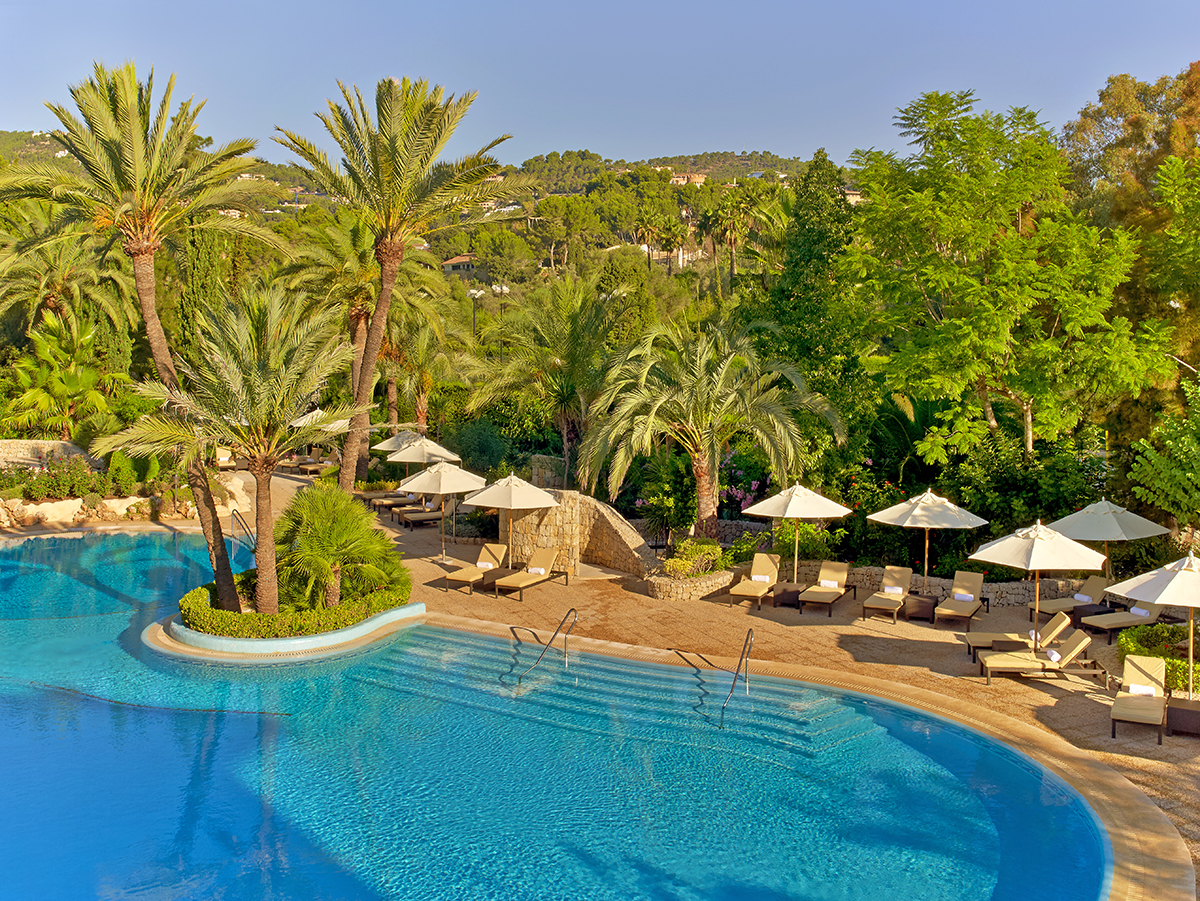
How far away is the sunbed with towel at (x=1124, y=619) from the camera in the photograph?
13.6 m

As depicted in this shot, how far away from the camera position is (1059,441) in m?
17.6

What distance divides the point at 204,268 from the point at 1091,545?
29.7 metres

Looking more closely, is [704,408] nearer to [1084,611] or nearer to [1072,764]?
[1084,611]

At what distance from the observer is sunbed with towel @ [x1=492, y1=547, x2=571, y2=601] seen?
55.3 ft

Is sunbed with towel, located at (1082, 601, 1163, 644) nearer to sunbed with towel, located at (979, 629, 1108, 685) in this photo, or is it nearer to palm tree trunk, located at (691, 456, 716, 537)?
sunbed with towel, located at (979, 629, 1108, 685)

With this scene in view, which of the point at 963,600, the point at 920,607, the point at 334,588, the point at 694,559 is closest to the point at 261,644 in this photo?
the point at 334,588

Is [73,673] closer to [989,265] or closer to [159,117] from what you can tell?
[159,117]

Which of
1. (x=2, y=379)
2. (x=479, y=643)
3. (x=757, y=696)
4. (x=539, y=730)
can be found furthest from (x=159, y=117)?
(x=2, y=379)

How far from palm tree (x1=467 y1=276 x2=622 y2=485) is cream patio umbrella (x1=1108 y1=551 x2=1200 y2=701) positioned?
45.0 feet

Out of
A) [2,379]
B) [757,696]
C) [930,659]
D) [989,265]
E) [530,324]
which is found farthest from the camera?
[2,379]

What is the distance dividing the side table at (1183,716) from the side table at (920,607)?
467cm

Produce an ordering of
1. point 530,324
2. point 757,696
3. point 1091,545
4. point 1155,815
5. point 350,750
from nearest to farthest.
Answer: point 1155,815
point 350,750
point 757,696
point 1091,545
point 530,324

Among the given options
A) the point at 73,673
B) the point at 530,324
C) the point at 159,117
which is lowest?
the point at 73,673

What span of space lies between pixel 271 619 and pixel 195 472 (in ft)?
9.43
